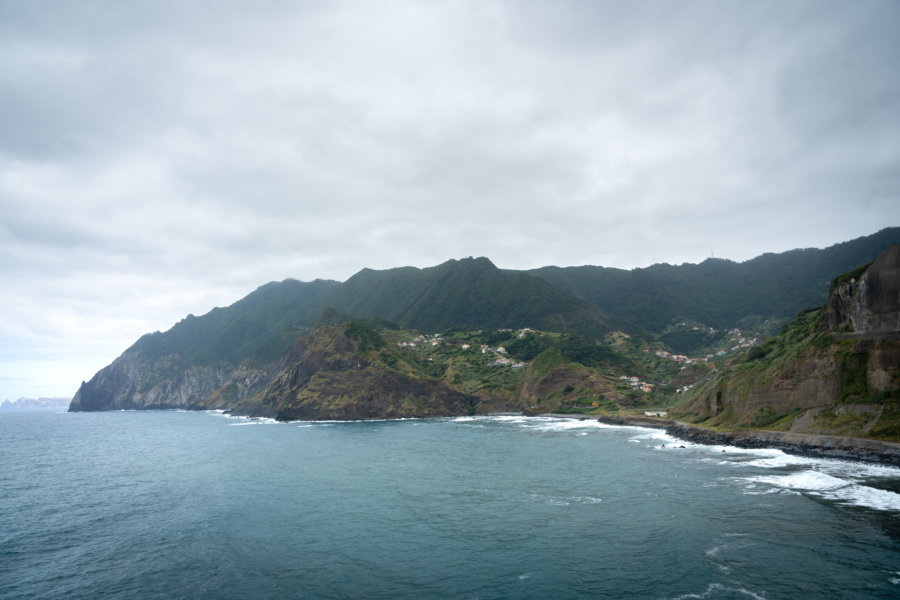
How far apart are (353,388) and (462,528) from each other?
13069 centimetres

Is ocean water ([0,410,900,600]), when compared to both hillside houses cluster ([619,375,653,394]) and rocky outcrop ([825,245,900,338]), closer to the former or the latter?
rocky outcrop ([825,245,900,338])

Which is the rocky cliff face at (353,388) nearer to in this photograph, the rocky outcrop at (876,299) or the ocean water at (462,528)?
the ocean water at (462,528)

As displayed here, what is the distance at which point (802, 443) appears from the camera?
2437 inches

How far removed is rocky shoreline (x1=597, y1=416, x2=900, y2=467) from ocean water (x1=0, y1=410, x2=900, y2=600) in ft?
8.36

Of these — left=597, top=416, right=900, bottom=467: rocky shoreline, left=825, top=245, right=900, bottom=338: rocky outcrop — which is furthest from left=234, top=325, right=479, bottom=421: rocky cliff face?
left=825, top=245, right=900, bottom=338: rocky outcrop

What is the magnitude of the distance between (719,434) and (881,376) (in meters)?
25.4

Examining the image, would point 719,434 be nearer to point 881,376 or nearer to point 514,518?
point 881,376

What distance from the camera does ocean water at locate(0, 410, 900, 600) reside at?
2572cm

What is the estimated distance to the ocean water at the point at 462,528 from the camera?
2572 cm

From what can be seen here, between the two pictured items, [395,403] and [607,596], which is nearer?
[607,596]

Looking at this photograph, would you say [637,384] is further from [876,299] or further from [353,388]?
[876,299]

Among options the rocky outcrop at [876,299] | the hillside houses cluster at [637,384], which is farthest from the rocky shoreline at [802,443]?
the hillside houses cluster at [637,384]

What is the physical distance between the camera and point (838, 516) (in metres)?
34.4

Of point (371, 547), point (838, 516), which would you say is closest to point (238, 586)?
point (371, 547)
